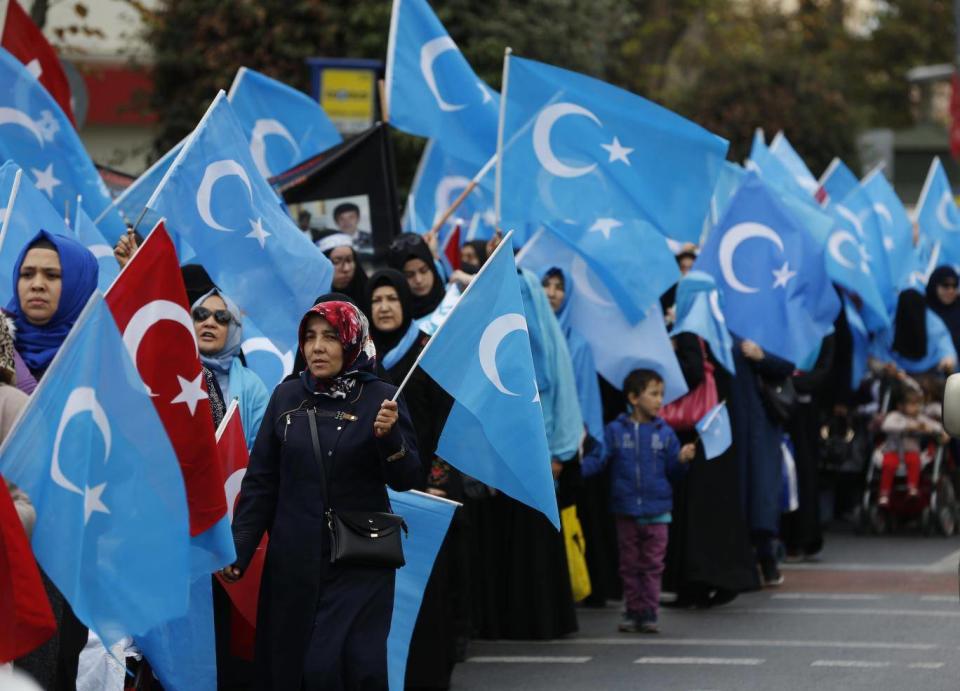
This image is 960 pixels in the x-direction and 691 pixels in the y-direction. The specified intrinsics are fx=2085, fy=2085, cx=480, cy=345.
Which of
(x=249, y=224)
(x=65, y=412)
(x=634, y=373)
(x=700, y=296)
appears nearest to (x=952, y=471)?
(x=700, y=296)

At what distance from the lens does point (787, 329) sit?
13562 mm

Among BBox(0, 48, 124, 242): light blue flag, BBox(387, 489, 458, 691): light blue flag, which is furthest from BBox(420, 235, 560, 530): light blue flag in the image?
BBox(0, 48, 124, 242): light blue flag

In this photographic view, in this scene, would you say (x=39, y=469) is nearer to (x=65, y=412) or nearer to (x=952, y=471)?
(x=65, y=412)

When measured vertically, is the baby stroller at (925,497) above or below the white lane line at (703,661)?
above

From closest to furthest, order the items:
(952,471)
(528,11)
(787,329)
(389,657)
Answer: (389,657), (787,329), (952,471), (528,11)

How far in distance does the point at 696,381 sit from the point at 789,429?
202cm

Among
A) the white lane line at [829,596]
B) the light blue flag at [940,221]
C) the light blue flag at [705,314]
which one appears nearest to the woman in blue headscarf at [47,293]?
the light blue flag at [705,314]

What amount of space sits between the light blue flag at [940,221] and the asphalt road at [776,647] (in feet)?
21.1

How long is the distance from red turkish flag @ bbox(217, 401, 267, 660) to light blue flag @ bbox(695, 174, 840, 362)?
5681 mm

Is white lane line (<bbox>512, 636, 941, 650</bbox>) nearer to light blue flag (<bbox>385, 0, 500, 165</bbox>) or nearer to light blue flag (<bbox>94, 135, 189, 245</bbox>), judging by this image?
light blue flag (<bbox>94, 135, 189, 245</bbox>)

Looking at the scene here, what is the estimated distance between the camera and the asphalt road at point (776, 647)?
991 cm

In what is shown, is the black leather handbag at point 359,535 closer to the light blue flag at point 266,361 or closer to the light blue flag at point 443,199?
the light blue flag at point 266,361

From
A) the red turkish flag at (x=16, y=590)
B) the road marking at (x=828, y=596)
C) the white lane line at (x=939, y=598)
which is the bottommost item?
the road marking at (x=828, y=596)

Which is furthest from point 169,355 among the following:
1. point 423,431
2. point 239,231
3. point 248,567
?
point 423,431
